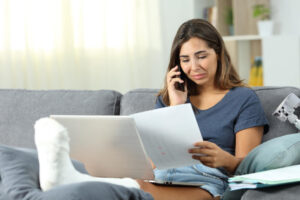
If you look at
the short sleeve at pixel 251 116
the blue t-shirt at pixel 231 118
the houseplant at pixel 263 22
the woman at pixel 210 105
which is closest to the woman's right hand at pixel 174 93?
the woman at pixel 210 105

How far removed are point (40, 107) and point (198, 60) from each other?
27.6 inches

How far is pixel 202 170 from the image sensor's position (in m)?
1.58

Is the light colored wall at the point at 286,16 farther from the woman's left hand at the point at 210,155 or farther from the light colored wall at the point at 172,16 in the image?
the woman's left hand at the point at 210,155

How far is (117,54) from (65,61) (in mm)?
447

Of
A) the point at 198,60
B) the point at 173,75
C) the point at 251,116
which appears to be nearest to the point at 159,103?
the point at 173,75

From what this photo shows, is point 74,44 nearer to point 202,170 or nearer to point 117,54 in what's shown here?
point 117,54

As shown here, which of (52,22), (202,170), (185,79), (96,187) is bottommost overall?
(202,170)

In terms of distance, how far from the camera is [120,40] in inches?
146

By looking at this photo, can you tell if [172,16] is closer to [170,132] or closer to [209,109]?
[209,109]

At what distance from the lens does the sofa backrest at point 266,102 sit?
167 cm

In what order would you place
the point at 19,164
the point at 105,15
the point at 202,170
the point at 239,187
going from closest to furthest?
the point at 19,164
the point at 239,187
the point at 202,170
the point at 105,15

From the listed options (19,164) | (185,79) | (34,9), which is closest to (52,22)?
(34,9)

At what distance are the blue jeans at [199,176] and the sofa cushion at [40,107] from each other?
1.52 ft

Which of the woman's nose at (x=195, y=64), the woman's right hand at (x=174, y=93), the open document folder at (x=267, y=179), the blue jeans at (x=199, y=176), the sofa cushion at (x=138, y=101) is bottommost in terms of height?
the blue jeans at (x=199, y=176)
